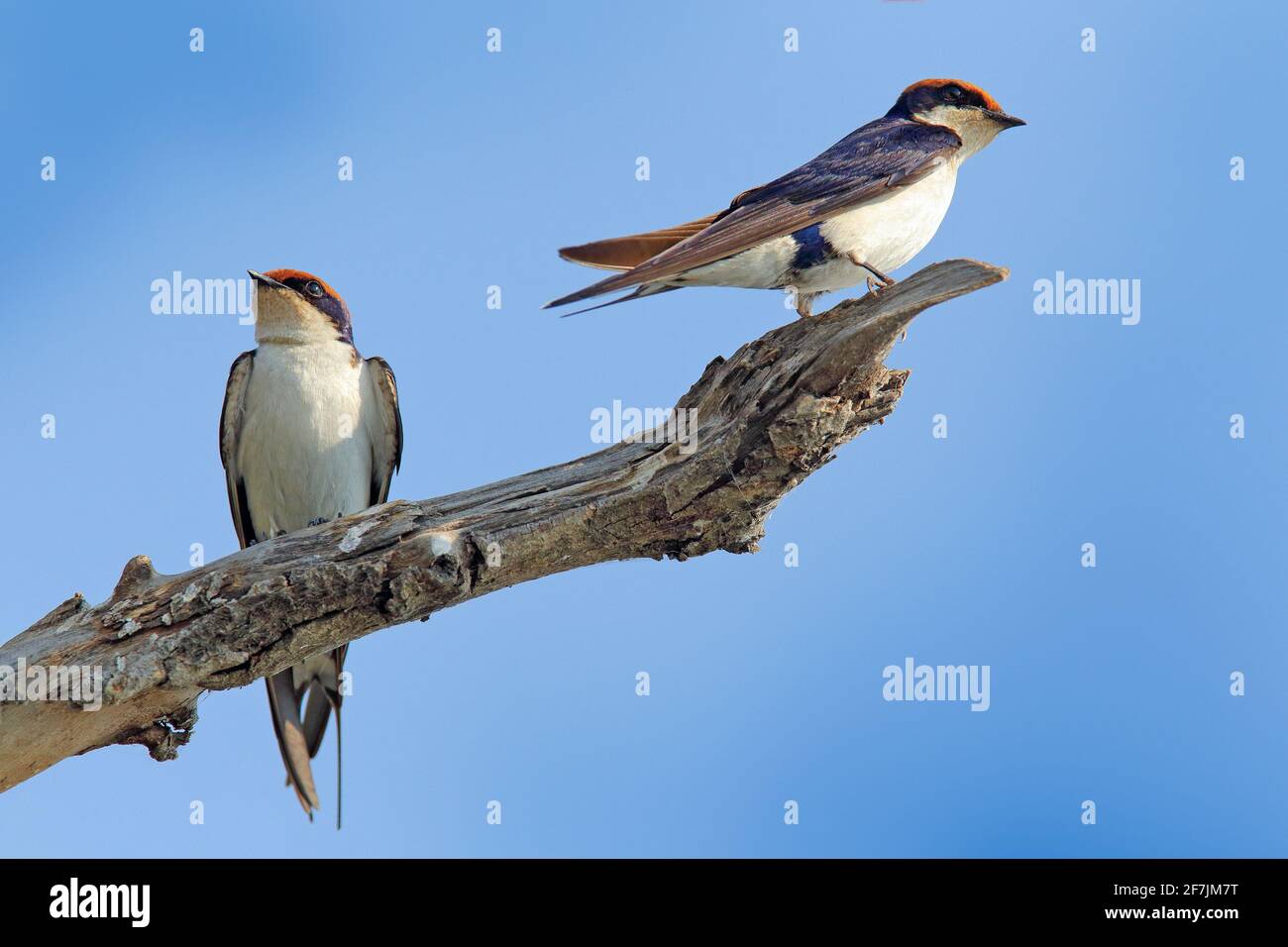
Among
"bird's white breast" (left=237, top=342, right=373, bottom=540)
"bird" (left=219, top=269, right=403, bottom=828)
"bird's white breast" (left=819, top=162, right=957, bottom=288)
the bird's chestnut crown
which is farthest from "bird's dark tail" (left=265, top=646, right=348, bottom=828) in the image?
the bird's chestnut crown

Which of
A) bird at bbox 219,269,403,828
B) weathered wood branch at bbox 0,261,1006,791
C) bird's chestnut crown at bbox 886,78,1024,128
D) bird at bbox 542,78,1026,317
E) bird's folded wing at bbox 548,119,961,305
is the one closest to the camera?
weathered wood branch at bbox 0,261,1006,791

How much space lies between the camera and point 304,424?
7.46 meters

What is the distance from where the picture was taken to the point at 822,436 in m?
5.22

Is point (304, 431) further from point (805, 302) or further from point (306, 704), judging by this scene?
point (805, 302)

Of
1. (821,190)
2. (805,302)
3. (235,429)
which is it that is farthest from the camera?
(235,429)

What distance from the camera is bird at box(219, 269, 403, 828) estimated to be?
728cm

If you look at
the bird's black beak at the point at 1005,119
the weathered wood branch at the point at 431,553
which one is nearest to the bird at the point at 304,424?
the weathered wood branch at the point at 431,553

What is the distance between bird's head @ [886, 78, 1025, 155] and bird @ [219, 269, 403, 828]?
361cm

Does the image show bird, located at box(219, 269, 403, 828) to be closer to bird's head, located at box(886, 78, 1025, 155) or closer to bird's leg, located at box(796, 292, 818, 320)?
bird's leg, located at box(796, 292, 818, 320)

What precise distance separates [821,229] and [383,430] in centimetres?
322

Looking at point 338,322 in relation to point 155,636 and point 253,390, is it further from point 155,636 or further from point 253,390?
point 155,636

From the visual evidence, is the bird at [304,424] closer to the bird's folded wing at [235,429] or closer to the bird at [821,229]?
the bird's folded wing at [235,429]

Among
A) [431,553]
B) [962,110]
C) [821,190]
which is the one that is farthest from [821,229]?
[431,553]

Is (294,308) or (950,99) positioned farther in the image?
(294,308)
